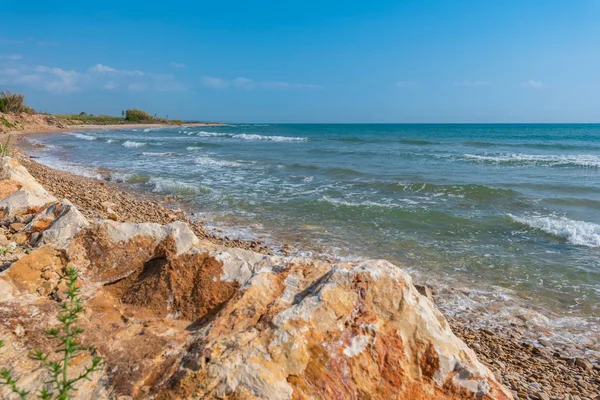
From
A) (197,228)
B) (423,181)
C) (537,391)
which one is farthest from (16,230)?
(423,181)

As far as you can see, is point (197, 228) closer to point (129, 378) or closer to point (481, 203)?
point (129, 378)

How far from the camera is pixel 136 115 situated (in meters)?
89.6

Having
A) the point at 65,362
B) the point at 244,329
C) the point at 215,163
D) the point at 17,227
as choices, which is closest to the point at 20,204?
the point at 17,227

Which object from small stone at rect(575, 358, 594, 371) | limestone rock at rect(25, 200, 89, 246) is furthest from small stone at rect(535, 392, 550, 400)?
limestone rock at rect(25, 200, 89, 246)

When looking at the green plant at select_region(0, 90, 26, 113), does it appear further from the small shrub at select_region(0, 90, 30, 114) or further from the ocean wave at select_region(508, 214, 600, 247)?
the ocean wave at select_region(508, 214, 600, 247)

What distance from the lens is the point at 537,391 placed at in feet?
13.9

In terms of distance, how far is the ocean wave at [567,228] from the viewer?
9422mm

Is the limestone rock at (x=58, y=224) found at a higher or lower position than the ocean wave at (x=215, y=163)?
higher

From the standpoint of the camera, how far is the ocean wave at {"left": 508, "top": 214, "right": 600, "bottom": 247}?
30.9 ft

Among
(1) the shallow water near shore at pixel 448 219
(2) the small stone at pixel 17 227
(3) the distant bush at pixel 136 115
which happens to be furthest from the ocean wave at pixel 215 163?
(3) the distant bush at pixel 136 115

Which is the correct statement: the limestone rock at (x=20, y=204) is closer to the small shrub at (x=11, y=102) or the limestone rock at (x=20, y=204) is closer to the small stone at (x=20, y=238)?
the small stone at (x=20, y=238)

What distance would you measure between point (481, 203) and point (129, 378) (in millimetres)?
13245

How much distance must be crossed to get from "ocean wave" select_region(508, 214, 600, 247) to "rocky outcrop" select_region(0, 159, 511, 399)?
8.82m

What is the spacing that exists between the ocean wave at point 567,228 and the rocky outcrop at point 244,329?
8818 mm
